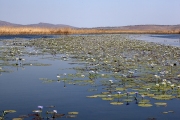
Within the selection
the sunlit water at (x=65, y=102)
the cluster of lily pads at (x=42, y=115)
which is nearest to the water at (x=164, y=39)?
the sunlit water at (x=65, y=102)

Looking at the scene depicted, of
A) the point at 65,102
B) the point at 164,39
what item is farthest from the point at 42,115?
the point at 164,39

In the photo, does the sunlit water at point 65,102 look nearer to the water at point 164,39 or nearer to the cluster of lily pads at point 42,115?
the cluster of lily pads at point 42,115

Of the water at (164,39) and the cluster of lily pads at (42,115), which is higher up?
the water at (164,39)

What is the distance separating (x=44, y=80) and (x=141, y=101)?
406cm

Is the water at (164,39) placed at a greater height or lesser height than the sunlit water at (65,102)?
greater

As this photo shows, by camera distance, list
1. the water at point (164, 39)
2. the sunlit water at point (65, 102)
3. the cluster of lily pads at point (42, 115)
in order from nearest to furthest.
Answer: the cluster of lily pads at point (42, 115)
the sunlit water at point (65, 102)
the water at point (164, 39)

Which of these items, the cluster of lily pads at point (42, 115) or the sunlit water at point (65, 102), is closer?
the cluster of lily pads at point (42, 115)

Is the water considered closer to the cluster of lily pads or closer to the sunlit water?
the sunlit water

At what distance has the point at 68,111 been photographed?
270 inches

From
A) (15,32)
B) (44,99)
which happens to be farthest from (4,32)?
(44,99)

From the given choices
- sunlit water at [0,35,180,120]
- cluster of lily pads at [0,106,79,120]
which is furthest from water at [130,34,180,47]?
cluster of lily pads at [0,106,79,120]

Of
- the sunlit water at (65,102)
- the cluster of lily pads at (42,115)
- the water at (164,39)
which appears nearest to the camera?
the cluster of lily pads at (42,115)

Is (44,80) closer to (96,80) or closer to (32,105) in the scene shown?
(96,80)

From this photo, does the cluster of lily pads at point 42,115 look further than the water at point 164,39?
No
